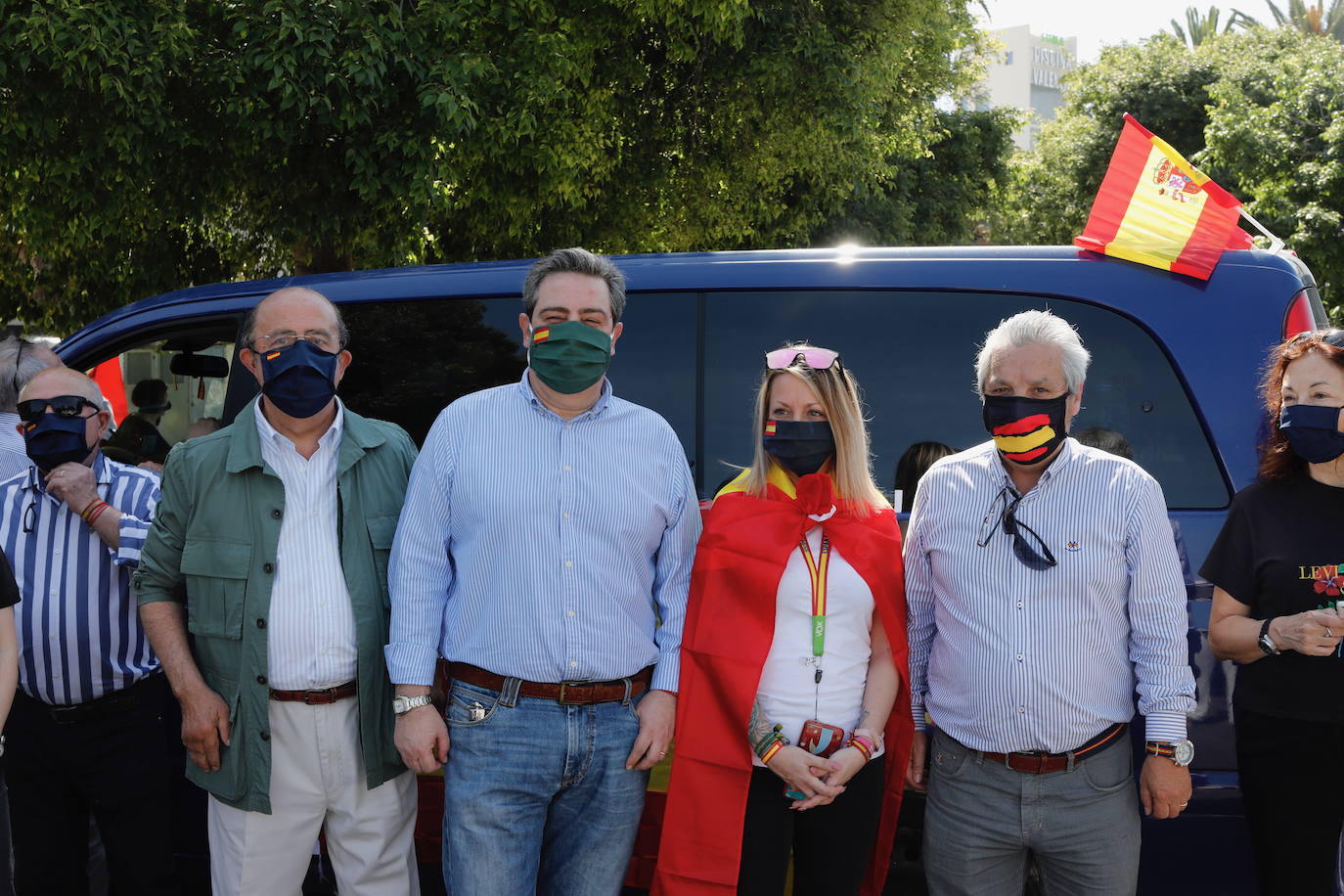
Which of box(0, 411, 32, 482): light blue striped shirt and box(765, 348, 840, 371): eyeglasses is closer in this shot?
box(765, 348, 840, 371): eyeglasses

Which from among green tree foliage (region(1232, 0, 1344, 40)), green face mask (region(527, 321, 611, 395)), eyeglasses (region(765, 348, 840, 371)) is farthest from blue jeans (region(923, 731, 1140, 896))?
green tree foliage (region(1232, 0, 1344, 40))

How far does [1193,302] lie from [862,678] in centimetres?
134

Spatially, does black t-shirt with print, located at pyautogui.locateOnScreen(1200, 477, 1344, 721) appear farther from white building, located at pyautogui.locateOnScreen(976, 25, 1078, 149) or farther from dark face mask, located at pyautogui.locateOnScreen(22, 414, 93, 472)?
white building, located at pyautogui.locateOnScreen(976, 25, 1078, 149)

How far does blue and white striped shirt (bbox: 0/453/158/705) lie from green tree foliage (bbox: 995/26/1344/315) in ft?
59.8

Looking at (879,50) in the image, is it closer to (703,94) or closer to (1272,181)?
(703,94)

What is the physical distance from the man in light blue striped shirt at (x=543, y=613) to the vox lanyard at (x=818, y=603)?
33cm

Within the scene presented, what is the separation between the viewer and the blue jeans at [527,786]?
98.6 inches

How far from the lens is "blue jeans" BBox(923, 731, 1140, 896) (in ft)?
8.16

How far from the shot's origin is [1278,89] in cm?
1948

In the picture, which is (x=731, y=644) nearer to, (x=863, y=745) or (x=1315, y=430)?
(x=863, y=745)

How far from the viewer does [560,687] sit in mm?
2525

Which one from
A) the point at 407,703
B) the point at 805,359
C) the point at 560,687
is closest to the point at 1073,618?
the point at 805,359

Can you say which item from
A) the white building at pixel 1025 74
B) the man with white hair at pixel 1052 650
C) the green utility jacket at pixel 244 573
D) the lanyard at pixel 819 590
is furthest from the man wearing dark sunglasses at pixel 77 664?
the white building at pixel 1025 74

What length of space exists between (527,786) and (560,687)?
0.76ft
